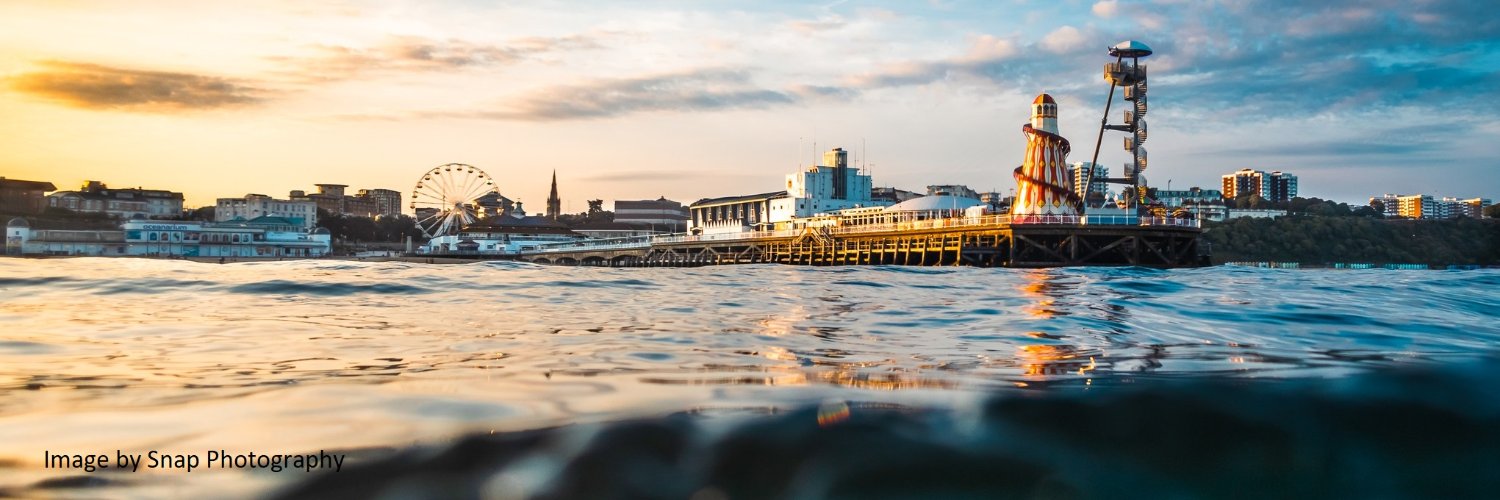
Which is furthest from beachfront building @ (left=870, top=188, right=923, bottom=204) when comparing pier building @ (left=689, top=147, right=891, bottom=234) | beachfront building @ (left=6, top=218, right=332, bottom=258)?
beachfront building @ (left=6, top=218, right=332, bottom=258)

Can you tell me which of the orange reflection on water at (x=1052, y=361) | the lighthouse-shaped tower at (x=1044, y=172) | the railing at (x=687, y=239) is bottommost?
the orange reflection on water at (x=1052, y=361)

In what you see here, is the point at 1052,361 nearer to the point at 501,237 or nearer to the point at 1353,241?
the point at 501,237

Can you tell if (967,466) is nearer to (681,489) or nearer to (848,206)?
(681,489)

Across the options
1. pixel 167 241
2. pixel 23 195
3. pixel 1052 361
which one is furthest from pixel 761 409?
pixel 23 195

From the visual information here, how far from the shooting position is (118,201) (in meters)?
138

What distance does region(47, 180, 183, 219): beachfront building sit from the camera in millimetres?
132750

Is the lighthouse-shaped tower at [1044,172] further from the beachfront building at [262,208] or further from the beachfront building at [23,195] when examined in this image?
the beachfront building at [262,208]

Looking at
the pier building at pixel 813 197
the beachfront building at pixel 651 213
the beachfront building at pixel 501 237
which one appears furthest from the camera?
the beachfront building at pixel 651 213

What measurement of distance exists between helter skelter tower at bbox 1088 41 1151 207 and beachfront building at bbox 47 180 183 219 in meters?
127

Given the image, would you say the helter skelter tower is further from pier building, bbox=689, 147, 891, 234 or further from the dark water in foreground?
the dark water in foreground

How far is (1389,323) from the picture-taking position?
9914 millimetres

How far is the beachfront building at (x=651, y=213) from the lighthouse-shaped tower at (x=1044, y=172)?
4301 inches

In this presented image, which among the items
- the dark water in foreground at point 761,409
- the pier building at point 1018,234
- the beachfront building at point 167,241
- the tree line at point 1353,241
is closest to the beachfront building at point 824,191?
the pier building at point 1018,234

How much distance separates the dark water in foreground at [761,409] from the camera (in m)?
3.18
